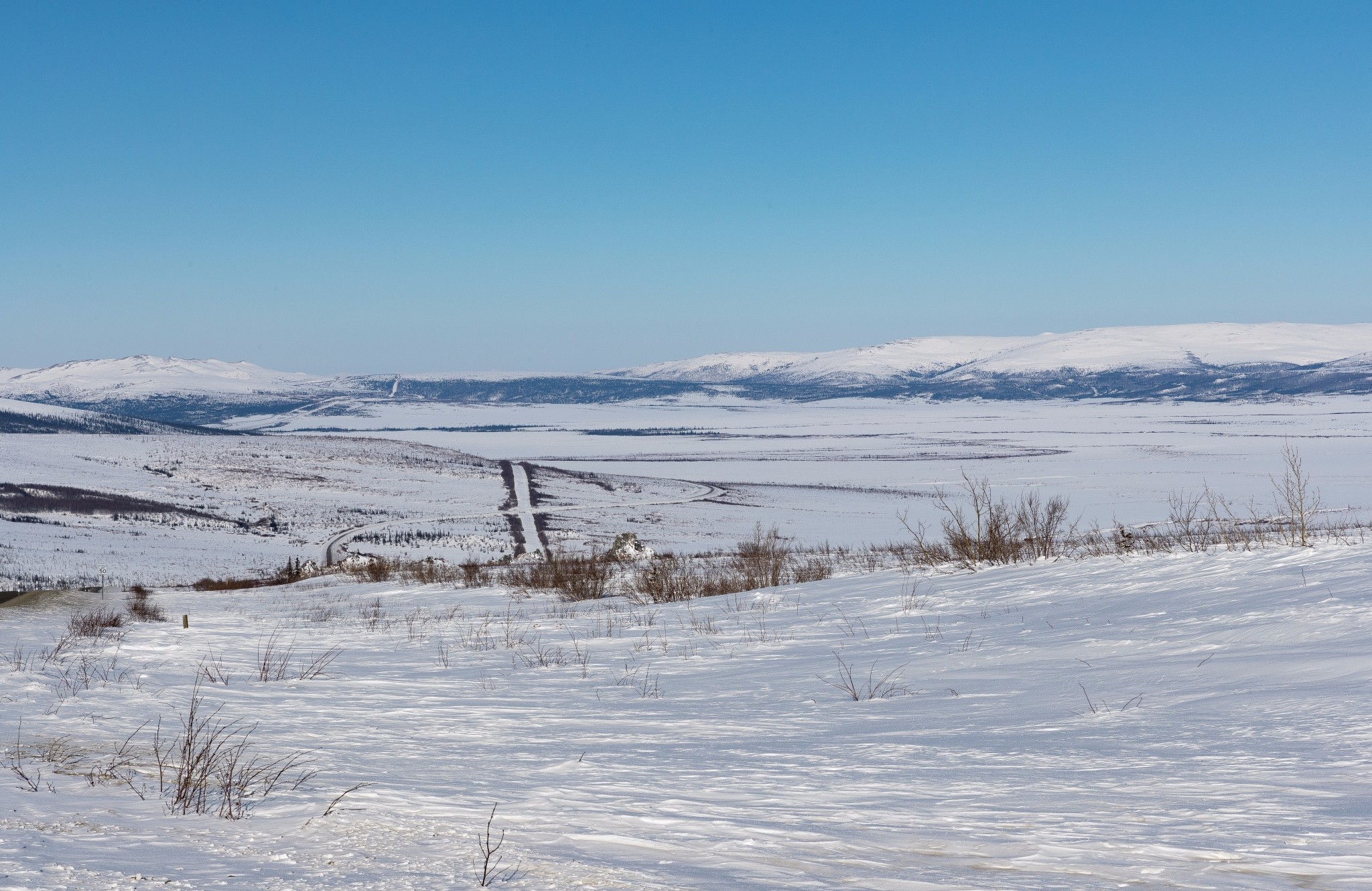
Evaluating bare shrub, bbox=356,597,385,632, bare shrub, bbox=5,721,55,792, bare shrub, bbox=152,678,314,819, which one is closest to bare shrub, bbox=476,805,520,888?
bare shrub, bbox=152,678,314,819

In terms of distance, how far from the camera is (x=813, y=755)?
3.35 metres

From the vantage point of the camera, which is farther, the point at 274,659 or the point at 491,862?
the point at 274,659

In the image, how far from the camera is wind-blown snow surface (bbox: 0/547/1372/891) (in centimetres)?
212

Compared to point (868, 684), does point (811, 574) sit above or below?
below

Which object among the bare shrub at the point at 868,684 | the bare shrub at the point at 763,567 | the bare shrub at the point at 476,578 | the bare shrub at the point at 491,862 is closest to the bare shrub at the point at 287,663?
the bare shrub at the point at 868,684

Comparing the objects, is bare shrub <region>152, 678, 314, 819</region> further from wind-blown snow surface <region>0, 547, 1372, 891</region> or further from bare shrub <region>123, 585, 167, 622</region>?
bare shrub <region>123, 585, 167, 622</region>

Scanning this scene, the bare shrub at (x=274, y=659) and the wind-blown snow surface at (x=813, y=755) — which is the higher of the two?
the wind-blown snow surface at (x=813, y=755)

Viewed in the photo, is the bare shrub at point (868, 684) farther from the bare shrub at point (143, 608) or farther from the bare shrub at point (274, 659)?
the bare shrub at point (143, 608)

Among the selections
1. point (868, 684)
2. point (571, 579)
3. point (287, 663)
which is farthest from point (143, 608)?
point (868, 684)

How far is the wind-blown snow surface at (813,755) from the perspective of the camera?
2.12 meters

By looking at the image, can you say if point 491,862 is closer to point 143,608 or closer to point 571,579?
point 143,608

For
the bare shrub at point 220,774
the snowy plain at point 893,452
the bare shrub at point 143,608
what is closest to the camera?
the bare shrub at point 220,774

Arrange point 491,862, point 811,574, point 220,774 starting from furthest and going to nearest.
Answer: point 811,574, point 220,774, point 491,862

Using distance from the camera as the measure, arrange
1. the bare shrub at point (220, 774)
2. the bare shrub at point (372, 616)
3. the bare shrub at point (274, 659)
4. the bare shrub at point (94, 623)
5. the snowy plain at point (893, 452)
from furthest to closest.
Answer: the snowy plain at point (893, 452) → the bare shrub at point (372, 616) → the bare shrub at point (94, 623) → the bare shrub at point (274, 659) → the bare shrub at point (220, 774)
